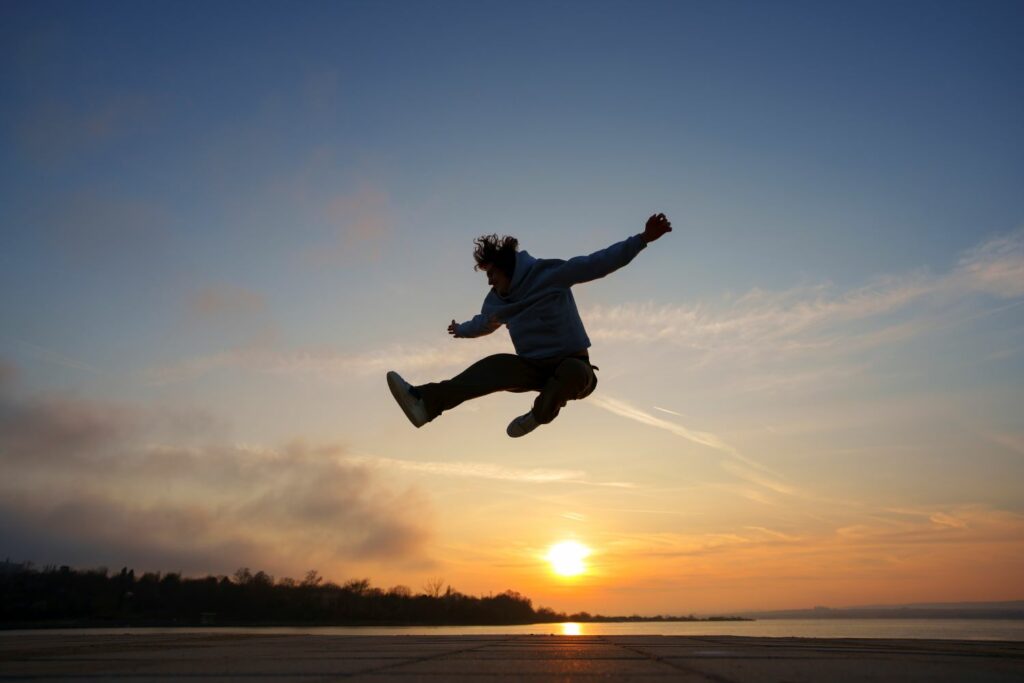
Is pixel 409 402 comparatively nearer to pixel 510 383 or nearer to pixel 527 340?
pixel 510 383

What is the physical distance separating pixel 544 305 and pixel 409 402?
161 centimetres

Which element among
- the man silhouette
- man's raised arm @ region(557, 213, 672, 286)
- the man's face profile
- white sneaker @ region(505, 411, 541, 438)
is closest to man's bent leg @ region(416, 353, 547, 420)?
the man silhouette

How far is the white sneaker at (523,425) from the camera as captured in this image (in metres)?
7.62

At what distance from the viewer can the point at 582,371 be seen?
281 inches

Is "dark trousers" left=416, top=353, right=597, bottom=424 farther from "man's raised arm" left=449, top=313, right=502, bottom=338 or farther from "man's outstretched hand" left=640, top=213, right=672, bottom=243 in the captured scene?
"man's outstretched hand" left=640, top=213, right=672, bottom=243

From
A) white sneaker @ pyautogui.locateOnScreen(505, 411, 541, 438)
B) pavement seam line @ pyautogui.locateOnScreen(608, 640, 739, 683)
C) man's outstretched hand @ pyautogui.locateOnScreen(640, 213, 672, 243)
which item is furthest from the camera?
white sneaker @ pyautogui.locateOnScreen(505, 411, 541, 438)

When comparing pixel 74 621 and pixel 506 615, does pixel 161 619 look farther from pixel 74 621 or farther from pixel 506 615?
pixel 506 615

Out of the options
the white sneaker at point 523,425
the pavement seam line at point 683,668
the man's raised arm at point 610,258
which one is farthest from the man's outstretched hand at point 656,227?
the pavement seam line at point 683,668

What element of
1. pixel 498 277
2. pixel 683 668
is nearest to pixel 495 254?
pixel 498 277

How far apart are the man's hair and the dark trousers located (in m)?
0.86

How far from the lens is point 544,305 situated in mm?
7195

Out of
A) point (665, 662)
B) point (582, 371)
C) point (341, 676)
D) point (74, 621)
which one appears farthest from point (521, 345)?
point (74, 621)

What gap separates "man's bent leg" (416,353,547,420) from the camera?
7.34m

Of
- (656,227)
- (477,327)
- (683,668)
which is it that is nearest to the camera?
(683,668)
